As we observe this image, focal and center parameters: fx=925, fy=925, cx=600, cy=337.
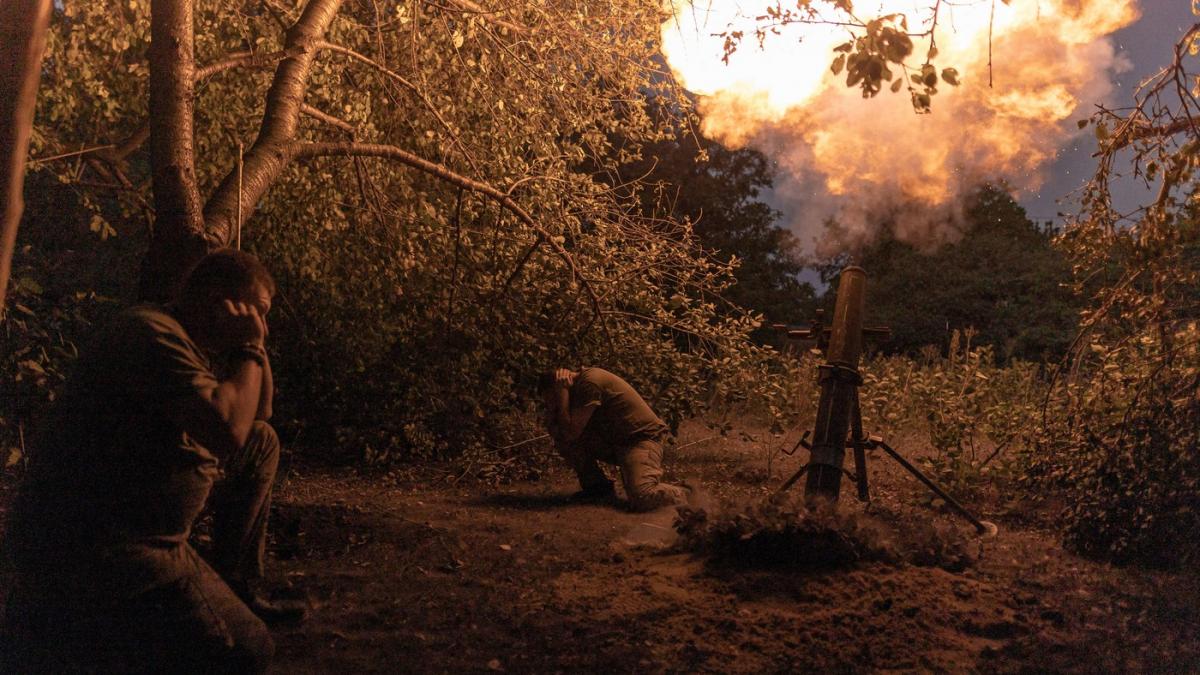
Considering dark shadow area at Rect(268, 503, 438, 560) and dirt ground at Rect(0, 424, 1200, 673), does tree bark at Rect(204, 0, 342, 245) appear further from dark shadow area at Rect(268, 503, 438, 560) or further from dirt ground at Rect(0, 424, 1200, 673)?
dirt ground at Rect(0, 424, 1200, 673)

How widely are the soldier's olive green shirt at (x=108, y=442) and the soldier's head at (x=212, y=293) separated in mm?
170

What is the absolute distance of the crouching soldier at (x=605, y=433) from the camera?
7.17 m

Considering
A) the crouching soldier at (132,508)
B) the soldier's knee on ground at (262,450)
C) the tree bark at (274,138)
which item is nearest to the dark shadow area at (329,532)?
the soldier's knee on ground at (262,450)

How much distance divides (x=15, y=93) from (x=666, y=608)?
3354mm

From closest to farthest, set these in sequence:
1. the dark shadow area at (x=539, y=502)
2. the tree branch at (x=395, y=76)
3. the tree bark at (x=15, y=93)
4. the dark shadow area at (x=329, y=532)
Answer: the tree bark at (x=15, y=93) → the dark shadow area at (x=329, y=532) → the tree branch at (x=395, y=76) → the dark shadow area at (x=539, y=502)

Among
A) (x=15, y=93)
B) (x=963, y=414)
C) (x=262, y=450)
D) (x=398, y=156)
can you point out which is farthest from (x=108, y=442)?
Result: (x=963, y=414)

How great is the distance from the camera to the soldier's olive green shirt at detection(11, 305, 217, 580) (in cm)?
279

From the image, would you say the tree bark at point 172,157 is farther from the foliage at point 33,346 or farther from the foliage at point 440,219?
the foliage at point 440,219

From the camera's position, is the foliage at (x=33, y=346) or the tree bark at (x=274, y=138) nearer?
the tree bark at (x=274, y=138)

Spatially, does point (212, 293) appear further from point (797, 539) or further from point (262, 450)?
point (797, 539)

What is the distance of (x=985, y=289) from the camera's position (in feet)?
81.4

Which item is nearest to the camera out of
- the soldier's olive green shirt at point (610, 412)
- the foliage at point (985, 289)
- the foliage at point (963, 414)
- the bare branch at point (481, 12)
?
the bare branch at point (481, 12)

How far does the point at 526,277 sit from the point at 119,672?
6284mm

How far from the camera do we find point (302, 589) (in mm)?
4473
